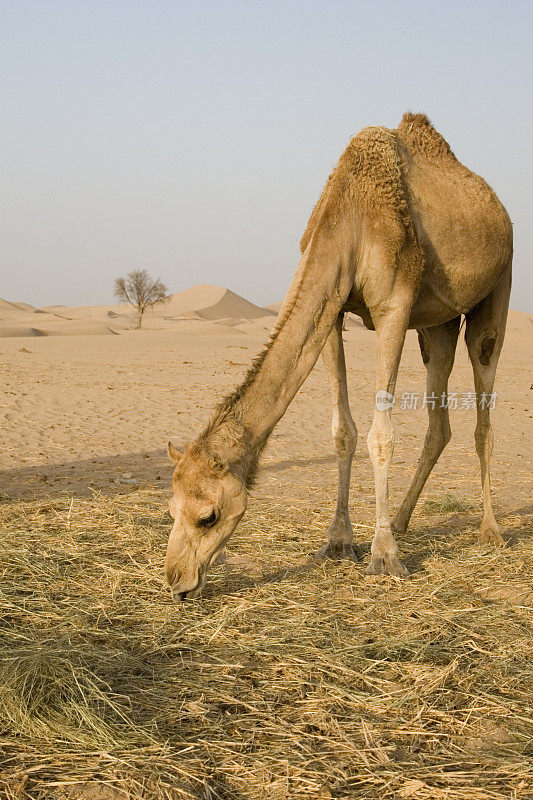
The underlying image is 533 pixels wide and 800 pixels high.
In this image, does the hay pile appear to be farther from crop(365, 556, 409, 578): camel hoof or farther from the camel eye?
the camel eye

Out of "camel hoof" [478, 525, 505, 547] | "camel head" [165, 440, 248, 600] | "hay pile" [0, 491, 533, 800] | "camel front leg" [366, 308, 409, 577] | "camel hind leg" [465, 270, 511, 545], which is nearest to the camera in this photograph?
"hay pile" [0, 491, 533, 800]

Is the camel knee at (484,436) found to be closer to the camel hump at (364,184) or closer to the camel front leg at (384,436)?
the camel front leg at (384,436)

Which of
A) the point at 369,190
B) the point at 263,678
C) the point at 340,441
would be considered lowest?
the point at 263,678

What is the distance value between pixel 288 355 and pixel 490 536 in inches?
102

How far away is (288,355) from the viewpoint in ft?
15.8

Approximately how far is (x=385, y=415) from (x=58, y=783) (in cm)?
329

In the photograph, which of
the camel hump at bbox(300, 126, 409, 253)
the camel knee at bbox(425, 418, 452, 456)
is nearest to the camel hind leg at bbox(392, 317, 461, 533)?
the camel knee at bbox(425, 418, 452, 456)

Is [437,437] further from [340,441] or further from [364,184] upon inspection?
[364,184]

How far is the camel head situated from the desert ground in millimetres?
249

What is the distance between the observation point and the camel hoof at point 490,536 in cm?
623

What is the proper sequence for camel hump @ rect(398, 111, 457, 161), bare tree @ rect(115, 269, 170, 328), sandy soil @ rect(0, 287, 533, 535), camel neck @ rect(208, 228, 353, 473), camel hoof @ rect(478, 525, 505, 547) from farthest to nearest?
bare tree @ rect(115, 269, 170, 328)
sandy soil @ rect(0, 287, 533, 535)
camel hoof @ rect(478, 525, 505, 547)
camel hump @ rect(398, 111, 457, 161)
camel neck @ rect(208, 228, 353, 473)

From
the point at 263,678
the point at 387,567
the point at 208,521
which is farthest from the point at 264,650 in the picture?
the point at 387,567

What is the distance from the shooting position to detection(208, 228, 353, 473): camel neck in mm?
4574

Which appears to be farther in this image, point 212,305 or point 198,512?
point 212,305
